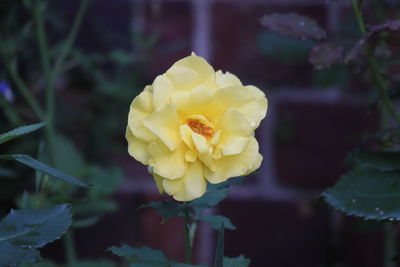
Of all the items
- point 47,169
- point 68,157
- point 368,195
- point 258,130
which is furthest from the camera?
point 258,130

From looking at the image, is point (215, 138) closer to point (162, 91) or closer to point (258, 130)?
point (162, 91)

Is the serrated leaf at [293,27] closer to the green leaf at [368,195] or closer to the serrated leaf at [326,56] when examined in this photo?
the serrated leaf at [326,56]

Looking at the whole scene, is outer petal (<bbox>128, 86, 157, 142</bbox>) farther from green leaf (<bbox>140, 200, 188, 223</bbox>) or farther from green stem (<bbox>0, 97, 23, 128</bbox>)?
green stem (<bbox>0, 97, 23, 128</bbox>)

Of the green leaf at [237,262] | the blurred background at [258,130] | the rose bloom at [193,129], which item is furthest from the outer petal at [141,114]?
the blurred background at [258,130]

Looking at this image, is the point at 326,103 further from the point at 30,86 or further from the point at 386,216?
the point at 386,216

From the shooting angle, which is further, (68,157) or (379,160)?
(68,157)

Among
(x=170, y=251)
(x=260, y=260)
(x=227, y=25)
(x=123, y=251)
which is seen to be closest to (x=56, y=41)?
(x=227, y=25)

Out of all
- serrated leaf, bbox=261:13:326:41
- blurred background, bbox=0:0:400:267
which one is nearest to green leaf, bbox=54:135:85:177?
blurred background, bbox=0:0:400:267

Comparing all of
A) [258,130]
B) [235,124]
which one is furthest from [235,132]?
[258,130]
